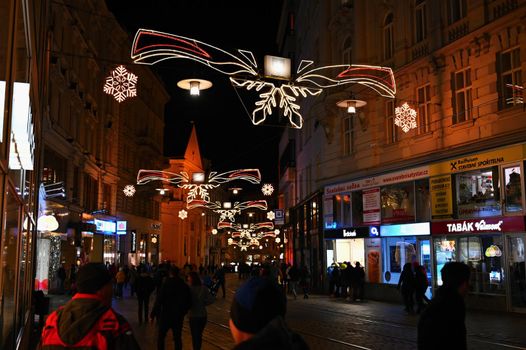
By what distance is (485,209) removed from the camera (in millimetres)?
21828

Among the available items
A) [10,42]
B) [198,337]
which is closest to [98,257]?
[198,337]

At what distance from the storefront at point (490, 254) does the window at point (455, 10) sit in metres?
7.66

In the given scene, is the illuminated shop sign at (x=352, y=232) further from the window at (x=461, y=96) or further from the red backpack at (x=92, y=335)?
the red backpack at (x=92, y=335)

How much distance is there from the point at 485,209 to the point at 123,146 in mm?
36502

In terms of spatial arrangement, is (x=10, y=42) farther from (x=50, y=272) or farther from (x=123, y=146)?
(x=123, y=146)

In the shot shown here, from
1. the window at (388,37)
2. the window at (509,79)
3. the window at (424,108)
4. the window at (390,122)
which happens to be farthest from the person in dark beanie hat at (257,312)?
the window at (388,37)

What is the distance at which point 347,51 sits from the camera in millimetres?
31547

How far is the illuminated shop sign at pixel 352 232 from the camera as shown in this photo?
28672 mm

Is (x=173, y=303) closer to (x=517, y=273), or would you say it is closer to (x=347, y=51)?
(x=517, y=273)

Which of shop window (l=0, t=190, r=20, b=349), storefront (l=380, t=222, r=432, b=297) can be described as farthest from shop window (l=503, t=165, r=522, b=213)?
shop window (l=0, t=190, r=20, b=349)

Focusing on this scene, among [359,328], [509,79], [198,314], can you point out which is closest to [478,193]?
[509,79]

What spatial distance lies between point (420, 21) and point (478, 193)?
798cm

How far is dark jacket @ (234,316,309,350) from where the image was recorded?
2414 millimetres

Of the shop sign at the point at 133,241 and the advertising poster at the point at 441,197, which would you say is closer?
the advertising poster at the point at 441,197
